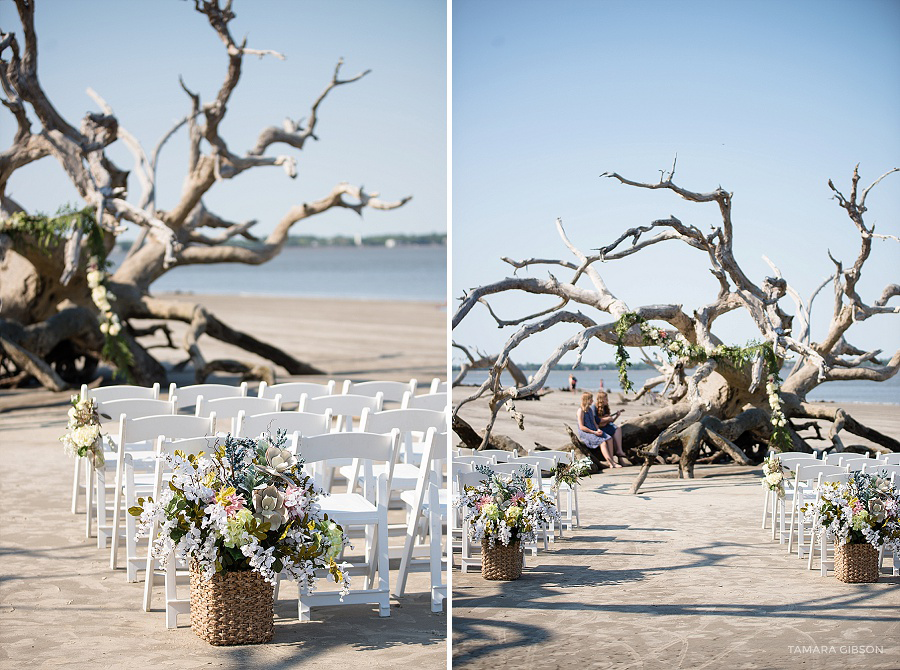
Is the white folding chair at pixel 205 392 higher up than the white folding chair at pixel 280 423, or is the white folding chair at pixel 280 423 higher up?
the white folding chair at pixel 205 392

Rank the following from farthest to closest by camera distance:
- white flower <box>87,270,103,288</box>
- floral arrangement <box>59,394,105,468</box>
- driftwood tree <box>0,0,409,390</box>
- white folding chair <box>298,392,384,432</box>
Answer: driftwood tree <box>0,0,409,390</box> < white flower <box>87,270,103,288</box> < white folding chair <box>298,392,384,432</box> < floral arrangement <box>59,394,105,468</box>

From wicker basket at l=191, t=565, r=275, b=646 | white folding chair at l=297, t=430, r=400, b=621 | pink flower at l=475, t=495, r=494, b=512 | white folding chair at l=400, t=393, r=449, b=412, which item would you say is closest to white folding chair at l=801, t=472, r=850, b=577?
pink flower at l=475, t=495, r=494, b=512

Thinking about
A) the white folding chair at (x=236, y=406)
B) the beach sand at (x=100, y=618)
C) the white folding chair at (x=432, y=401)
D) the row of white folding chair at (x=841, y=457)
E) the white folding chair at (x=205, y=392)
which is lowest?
the beach sand at (x=100, y=618)

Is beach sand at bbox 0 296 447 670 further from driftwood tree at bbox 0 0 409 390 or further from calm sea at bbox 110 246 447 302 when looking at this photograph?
calm sea at bbox 110 246 447 302

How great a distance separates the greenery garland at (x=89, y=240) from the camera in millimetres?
10719

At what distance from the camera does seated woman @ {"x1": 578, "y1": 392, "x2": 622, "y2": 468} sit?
4504 mm

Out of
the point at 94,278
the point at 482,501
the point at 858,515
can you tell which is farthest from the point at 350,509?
the point at 94,278

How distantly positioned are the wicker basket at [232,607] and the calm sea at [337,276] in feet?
97.9

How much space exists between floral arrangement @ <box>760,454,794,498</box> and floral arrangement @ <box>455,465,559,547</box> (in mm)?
921

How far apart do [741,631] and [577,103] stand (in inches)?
89.6

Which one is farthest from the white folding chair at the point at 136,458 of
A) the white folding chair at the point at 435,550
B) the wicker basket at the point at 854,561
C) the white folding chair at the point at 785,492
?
the wicker basket at the point at 854,561

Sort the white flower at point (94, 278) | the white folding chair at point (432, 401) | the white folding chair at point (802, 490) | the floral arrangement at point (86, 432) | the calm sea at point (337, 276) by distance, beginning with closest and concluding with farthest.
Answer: the white folding chair at point (802, 490) < the floral arrangement at point (86, 432) < the white folding chair at point (432, 401) < the white flower at point (94, 278) < the calm sea at point (337, 276)

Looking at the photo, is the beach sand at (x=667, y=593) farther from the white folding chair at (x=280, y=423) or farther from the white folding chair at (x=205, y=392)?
the white folding chair at (x=205, y=392)

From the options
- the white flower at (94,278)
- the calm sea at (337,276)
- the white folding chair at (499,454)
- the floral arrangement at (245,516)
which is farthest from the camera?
the calm sea at (337,276)
